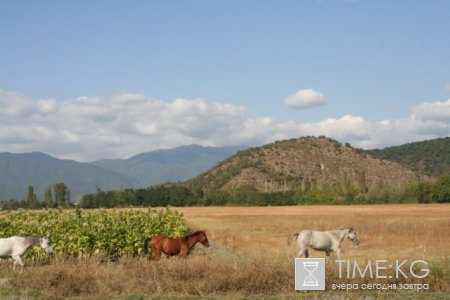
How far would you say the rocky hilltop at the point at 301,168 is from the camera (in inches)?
5034

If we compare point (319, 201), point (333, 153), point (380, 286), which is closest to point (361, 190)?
point (319, 201)

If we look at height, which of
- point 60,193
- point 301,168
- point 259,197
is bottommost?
point 259,197

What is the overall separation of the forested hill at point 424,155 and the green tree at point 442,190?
2235 inches

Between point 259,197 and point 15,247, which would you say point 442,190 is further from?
point 15,247

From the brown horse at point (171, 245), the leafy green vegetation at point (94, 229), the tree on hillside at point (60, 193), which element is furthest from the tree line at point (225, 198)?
the brown horse at point (171, 245)

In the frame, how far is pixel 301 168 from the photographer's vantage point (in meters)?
136

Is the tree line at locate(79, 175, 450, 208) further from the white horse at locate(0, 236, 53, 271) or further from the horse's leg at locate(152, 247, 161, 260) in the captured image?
the white horse at locate(0, 236, 53, 271)

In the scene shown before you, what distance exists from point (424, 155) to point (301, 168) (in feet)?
134

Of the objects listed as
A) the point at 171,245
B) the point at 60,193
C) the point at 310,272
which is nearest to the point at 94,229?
the point at 171,245

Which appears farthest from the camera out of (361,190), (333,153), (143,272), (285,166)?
(333,153)

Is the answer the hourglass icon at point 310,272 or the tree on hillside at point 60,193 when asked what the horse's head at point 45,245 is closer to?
the hourglass icon at point 310,272

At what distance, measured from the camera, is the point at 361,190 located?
99938mm

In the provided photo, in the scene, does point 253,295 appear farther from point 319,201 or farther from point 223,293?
point 319,201

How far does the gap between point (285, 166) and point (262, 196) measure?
150 feet
